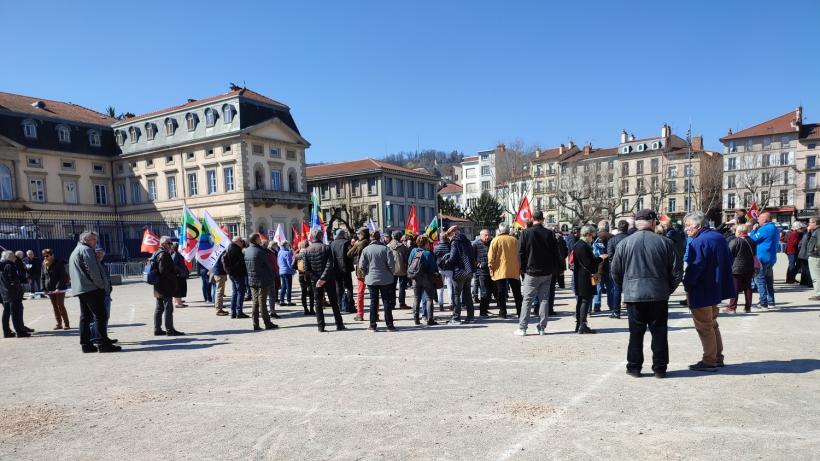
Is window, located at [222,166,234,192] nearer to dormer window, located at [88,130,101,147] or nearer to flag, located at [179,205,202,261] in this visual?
dormer window, located at [88,130,101,147]

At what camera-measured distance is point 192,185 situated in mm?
45656

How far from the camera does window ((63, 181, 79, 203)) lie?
4422cm

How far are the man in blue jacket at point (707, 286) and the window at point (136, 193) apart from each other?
5177 centimetres

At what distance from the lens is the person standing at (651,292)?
5.42m

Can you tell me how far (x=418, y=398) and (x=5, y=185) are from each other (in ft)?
158

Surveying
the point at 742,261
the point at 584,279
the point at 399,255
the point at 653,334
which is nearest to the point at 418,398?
the point at 653,334

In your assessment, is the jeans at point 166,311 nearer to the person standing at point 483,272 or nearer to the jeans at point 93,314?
the jeans at point 93,314

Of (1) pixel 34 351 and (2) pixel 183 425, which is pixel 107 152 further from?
(2) pixel 183 425

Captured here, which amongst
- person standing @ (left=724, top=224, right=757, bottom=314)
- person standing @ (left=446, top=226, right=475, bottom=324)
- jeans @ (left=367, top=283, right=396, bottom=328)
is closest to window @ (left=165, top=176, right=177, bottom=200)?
jeans @ (left=367, top=283, right=396, bottom=328)

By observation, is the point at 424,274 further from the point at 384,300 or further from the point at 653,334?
the point at 653,334

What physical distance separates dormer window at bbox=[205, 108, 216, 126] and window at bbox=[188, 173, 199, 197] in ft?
16.3

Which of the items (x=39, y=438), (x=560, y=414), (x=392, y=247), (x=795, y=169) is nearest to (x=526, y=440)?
(x=560, y=414)

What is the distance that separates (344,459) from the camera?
378 cm

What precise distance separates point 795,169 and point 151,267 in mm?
76214
